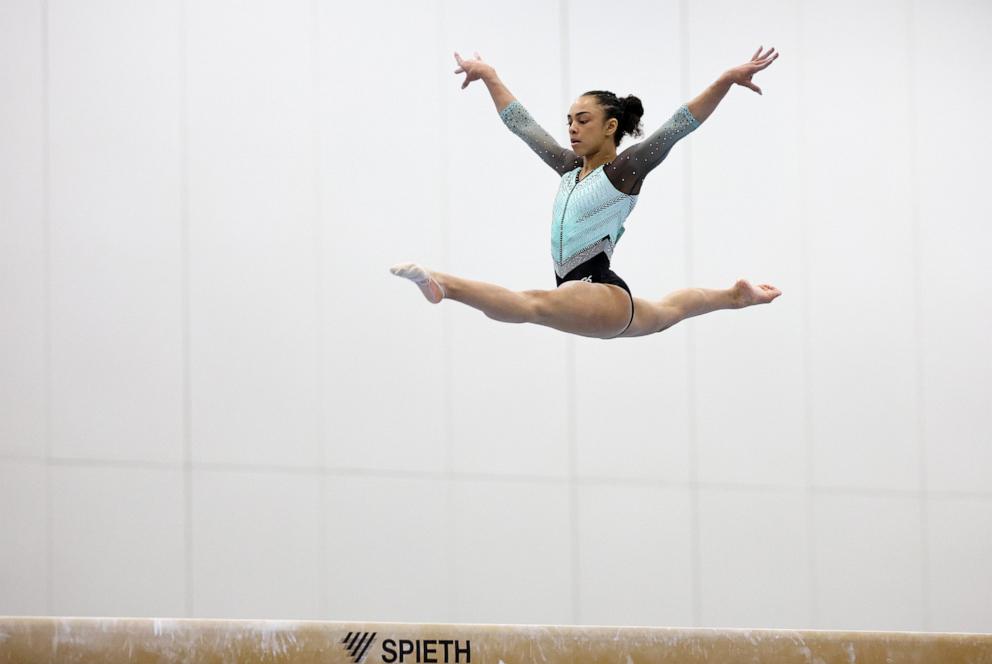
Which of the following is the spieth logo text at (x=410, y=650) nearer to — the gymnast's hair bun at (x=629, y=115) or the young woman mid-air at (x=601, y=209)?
the young woman mid-air at (x=601, y=209)

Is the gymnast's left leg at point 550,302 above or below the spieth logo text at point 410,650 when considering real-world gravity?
above

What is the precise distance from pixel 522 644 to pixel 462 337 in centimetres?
196

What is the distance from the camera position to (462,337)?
5840mm

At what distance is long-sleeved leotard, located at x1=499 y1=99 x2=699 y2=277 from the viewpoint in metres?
4.03

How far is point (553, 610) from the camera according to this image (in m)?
5.75

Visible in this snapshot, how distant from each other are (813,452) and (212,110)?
310cm

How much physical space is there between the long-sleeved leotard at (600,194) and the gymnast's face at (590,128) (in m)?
0.08

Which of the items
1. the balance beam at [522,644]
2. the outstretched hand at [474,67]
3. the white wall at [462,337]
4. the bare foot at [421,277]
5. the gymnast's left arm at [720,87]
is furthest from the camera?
the white wall at [462,337]

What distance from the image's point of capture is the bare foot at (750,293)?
4348 mm

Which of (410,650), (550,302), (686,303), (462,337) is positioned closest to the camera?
(550,302)

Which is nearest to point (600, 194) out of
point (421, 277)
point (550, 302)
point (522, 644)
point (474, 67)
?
point (550, 302)

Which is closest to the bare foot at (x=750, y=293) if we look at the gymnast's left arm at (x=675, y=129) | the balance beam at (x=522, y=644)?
the gymnast's left arm at (x=675, y=129)

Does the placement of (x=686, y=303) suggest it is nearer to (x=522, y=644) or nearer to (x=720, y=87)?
(x=720, y=87)

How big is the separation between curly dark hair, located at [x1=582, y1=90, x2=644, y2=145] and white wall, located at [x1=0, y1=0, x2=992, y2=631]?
1543mm
